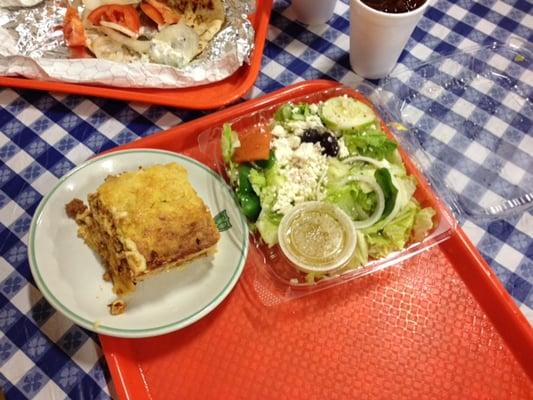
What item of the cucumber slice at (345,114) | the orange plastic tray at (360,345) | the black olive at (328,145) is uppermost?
the cucumber slice at (345,114)

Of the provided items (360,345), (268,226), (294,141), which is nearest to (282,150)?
(294,141)

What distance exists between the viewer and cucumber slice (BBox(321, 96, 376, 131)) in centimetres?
182

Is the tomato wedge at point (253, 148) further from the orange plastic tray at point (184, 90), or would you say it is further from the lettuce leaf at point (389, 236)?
the lettuce leaf at point (389, 236)

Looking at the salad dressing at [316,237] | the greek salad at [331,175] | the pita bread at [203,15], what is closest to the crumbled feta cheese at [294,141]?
the greek salad at [331,175]

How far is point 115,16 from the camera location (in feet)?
7.22

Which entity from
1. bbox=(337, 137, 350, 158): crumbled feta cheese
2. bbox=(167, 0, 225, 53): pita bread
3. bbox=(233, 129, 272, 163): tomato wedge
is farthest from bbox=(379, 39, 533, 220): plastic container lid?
bbox=(167, 0, 225, 53): pita bread

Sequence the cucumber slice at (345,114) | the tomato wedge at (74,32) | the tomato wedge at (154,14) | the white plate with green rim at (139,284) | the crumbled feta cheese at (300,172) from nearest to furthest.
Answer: the white plate with green rim at (139,284) < the crumbled feta cheese at (300,172) < the cucumber slice at (345,114) < the tomato wedge at (74,32) < the tomato wedge at (154,14)

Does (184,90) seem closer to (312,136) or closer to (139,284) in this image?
(312,136)

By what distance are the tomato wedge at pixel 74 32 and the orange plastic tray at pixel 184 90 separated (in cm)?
24

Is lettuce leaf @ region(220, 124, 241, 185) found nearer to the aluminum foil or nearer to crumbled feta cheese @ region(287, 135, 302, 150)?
crumbled feta cheese @ region(287, 135, 302, 150)

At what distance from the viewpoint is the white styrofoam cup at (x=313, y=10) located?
222cm

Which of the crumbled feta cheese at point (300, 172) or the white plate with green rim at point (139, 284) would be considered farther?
the crumbled feta cheese at point (300, 172)

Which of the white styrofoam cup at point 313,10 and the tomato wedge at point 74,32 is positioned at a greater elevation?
the white styrofoam cup at point 313,10

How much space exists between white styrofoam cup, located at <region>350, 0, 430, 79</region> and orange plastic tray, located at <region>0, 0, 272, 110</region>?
42cm
